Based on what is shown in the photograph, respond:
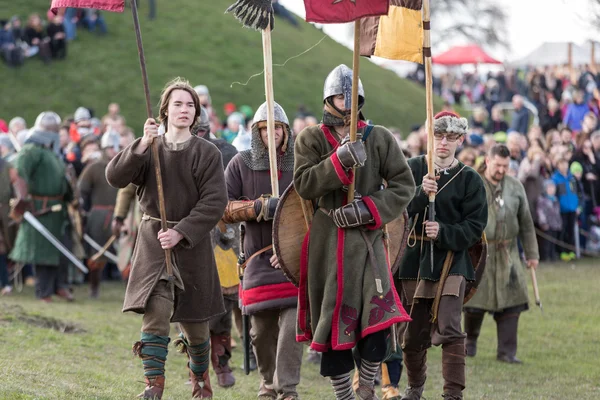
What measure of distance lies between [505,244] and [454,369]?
3.33m

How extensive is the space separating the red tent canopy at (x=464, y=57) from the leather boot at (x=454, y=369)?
2120cm

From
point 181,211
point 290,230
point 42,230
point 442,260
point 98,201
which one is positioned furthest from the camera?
point 98,201

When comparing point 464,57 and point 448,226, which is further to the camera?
point 464,57

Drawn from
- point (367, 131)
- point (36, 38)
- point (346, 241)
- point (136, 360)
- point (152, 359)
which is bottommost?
point (136, 360)

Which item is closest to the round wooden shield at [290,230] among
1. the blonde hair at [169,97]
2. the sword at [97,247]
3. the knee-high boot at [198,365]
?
the blonde hair at [169,97]

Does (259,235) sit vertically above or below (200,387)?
above

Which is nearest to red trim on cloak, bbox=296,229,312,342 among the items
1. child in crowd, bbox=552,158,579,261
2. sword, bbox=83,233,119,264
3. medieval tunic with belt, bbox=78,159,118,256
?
sword, bbox=83,233,119,264

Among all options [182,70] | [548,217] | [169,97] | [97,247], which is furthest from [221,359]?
[182,70]

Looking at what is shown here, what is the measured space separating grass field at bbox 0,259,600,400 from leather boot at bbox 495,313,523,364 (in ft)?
0.51

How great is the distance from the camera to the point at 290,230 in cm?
683

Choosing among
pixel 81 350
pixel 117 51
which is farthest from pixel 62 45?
pixel 81 350

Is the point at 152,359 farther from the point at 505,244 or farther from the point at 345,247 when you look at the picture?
the point at 505,244

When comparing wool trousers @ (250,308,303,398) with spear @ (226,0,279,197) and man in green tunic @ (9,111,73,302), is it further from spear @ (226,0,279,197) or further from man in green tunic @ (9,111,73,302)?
man in green tunic @ (9,111,73,302)

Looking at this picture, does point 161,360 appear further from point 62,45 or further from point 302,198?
point 62,45
